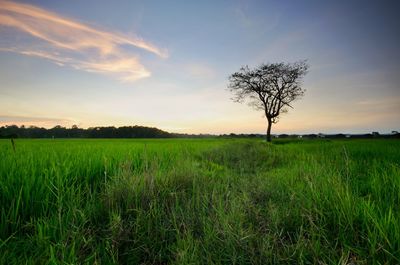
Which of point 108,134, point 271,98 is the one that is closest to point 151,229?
point 271,98

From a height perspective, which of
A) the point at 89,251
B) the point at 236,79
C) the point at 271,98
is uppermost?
the point at 236,79

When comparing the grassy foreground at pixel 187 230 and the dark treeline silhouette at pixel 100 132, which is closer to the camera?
the grassy foreground at pixel 187 230

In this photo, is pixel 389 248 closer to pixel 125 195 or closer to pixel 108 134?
pixel 125 195

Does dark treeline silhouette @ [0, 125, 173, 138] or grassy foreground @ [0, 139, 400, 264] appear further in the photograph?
dark treeline silhouette @ [0, 125, 173, 138]

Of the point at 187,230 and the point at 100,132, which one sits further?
the point at 100,132

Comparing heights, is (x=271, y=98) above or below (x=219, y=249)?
above

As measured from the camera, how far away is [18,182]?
363 cm

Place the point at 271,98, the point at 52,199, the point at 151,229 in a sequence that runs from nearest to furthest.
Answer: the point at 151,229 → the point at 52,199 → the point at 271,98

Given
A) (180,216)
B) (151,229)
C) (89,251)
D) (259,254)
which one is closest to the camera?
(259,254)

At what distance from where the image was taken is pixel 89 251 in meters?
2.53

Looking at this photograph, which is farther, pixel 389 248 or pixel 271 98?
pixel 271 98

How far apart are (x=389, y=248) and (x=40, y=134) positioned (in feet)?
366

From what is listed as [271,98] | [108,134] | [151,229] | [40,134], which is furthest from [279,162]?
[40,134]

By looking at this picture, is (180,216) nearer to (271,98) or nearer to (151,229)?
(151,229)
